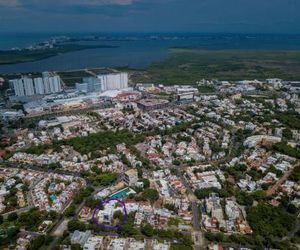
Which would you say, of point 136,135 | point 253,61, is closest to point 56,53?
point 253,61

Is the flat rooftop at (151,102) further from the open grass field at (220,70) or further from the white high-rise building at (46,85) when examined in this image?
the white high-rise building at (46,85)

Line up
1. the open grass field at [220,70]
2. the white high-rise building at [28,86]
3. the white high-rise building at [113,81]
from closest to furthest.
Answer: the white high-rise building at [28,86] → the white high-rise building at [113,81] → the open grass field at [220,70]

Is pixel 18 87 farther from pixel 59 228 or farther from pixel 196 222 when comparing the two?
pixel 196 222

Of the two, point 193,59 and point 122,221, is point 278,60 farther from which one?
point 122,221

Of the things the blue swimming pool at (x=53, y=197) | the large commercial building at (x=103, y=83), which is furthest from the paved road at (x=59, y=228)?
the large commercial building at (x=103, y=83)

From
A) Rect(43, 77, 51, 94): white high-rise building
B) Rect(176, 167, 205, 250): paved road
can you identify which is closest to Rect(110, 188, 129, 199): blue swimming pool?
Rect(176, 167, 205, 250): paved road

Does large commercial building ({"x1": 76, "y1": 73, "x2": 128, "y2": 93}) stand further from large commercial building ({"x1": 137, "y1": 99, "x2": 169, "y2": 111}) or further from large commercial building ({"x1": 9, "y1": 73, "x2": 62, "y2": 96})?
large commercial building ({"x1": 137, "y1": 99, "x2": 169, "y2": 111})
